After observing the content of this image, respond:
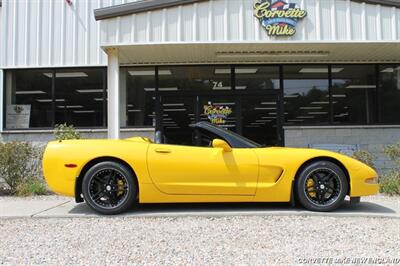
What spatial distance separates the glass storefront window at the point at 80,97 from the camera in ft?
41.0

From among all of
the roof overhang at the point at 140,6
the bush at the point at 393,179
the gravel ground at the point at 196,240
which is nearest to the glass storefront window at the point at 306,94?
the roof overhang at the point at 140,6

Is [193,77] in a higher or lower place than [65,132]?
higher

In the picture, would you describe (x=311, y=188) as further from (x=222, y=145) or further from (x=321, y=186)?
(x=222, y=145)

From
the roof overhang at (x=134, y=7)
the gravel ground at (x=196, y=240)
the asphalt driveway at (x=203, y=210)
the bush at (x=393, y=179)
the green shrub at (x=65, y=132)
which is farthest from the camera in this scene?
the green shrub at (x=65, y=132)

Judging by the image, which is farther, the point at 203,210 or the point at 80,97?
the point at 80,97

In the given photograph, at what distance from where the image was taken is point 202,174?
6.61 metres

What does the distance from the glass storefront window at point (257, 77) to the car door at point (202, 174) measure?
5.99m

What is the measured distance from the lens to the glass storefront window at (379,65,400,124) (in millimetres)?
12492

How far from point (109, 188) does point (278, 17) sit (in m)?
5.15

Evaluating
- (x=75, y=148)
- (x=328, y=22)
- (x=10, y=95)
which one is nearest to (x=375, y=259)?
(x=75, y=148)

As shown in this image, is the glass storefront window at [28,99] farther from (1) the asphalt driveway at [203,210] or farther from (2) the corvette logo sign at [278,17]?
(2) the corvette logo sign at [278,17]

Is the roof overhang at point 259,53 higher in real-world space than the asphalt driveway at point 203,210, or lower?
higher

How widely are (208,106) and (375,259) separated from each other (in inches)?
314

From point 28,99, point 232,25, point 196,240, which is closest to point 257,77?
point 232,25
